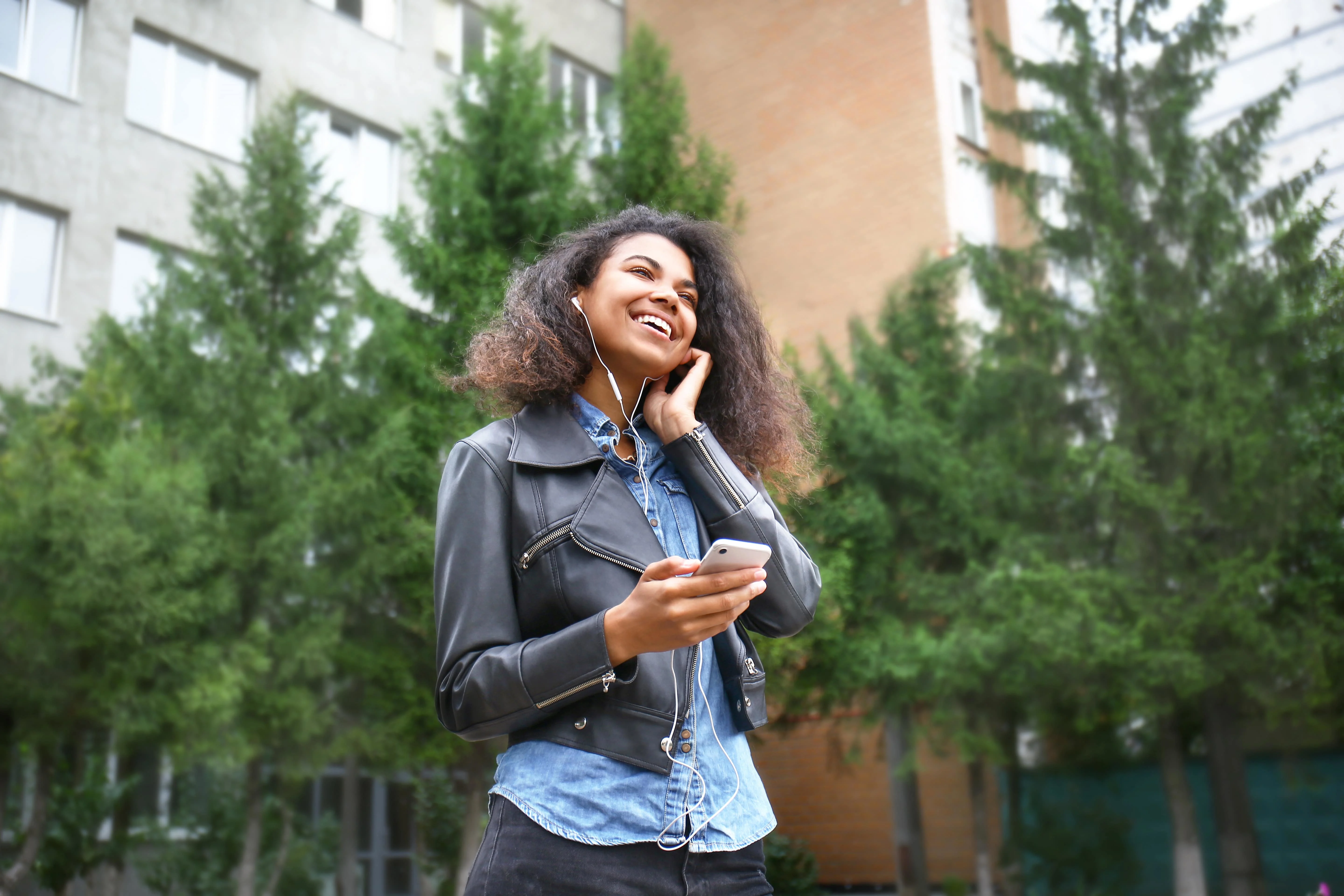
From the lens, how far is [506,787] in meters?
1.40

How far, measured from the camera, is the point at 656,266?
5.83 ft

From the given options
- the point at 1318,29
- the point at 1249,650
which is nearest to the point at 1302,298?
the point at 1249,650

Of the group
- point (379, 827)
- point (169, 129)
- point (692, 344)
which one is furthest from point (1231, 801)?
point (169, 129)

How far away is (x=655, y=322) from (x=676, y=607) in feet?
1.99

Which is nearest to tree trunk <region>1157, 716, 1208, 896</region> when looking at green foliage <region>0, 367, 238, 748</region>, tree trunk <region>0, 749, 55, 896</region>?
green foliage <region>0, 367, 238, 748</region>

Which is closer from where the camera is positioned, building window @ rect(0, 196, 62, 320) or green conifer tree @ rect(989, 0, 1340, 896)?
green conifer tree @ rect(989, 0, 1340, 896)

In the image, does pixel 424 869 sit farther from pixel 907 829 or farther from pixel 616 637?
pixel 616 637

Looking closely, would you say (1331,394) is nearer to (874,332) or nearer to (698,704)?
(874,332)

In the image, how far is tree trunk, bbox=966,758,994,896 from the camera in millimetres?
10812

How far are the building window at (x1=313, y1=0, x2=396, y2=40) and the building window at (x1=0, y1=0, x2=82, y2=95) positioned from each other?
3.16m

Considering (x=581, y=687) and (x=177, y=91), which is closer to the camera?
(x=581, y=687)

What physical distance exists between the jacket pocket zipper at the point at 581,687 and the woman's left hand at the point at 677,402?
1.27ft

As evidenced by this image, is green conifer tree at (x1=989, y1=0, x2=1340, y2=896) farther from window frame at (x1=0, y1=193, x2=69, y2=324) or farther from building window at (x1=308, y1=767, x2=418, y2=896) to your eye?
window frame at (x1=0, y1=193, x2=69, y2=324)

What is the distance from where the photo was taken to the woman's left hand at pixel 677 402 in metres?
1.60
